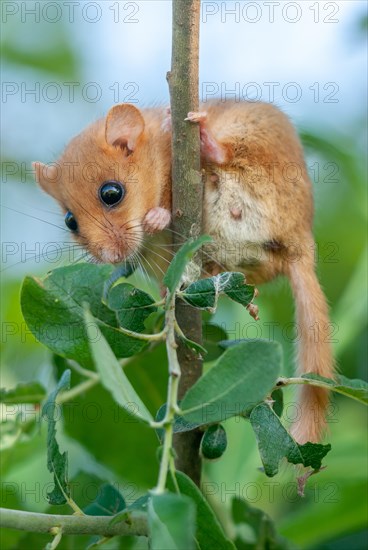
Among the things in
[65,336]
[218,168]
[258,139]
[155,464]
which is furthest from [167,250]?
[65,336]

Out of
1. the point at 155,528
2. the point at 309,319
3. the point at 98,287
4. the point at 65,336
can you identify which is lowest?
the point at 309,319

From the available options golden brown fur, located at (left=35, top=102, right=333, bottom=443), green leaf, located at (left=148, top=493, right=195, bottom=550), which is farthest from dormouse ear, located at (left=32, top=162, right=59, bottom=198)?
green leaf, located at (left=148, top=493, right=195, bottom=550)

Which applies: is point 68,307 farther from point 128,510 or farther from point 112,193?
point 112,193

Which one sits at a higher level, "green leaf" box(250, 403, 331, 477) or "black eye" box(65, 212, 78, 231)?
"black eye" box(65, 212, 78, 231)

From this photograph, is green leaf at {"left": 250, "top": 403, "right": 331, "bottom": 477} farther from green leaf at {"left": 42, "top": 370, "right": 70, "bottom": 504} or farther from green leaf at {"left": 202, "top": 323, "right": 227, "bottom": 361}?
green leaf at {"left": 202, "top": 323, "right": 227, "bottom": 361}

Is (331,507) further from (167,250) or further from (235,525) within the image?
(167,250)
